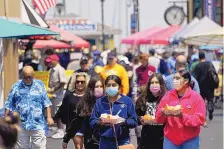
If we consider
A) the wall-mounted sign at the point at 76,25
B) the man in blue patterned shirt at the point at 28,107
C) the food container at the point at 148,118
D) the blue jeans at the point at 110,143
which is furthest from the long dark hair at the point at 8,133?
the wall-mounted sign at the point at 76,25

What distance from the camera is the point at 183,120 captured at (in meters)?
9.26

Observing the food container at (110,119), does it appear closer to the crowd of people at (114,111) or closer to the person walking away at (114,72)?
the crowd of people at (114,111)

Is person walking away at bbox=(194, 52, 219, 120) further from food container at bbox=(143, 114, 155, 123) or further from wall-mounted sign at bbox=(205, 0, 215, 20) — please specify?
wall-mounted sign at bbox=(205, 0, 215, 20)

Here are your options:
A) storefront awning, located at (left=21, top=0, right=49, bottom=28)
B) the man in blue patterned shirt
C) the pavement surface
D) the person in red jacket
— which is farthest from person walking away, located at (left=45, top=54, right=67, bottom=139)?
the person in red jacket

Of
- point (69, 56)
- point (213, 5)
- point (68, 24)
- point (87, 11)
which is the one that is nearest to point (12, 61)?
point (69, 56)

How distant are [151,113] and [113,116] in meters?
1.17

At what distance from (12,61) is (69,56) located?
18414mm

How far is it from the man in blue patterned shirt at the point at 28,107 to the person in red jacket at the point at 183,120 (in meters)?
2.28

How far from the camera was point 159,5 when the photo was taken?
60062mm

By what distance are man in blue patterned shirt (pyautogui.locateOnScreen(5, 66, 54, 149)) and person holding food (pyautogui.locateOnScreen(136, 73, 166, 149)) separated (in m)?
1.58

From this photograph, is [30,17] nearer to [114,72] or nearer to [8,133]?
[114,72]

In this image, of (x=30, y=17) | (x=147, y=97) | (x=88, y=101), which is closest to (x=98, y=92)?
(x=88, y=101)

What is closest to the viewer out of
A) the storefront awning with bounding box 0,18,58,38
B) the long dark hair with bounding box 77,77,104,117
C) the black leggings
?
the black leggings

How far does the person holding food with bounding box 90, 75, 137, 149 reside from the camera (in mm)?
9247
